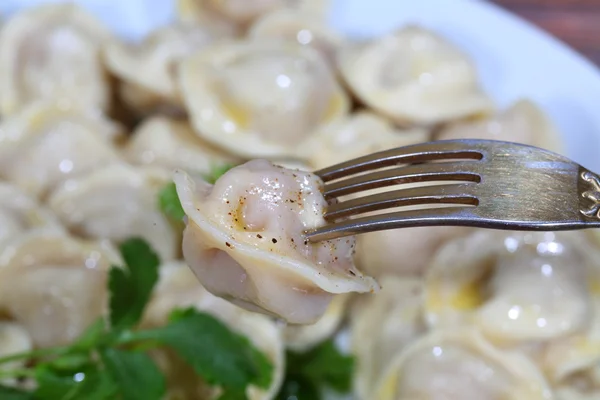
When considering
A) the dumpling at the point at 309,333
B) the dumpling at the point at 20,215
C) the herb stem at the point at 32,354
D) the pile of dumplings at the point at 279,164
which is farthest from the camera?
the dumpling at the point at 309,333

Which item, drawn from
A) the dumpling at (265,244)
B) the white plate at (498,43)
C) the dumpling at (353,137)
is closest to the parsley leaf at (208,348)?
the dumpling at (265,244)

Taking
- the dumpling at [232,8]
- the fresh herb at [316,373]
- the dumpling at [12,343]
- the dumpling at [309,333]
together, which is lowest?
the fresh herb at [316,373]

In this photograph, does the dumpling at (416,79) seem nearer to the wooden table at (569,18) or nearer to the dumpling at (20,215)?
the wooden table at (569,18)

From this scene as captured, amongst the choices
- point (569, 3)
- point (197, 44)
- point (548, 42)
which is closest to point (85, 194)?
point (197, 44)

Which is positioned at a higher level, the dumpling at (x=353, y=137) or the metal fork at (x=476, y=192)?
the metal fork at (x=476, y=192)

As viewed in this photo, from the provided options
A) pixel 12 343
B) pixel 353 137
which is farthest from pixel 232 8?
pixel 12 343

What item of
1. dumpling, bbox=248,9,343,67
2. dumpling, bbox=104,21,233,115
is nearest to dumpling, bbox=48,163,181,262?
dumpling, bbox=104,21,233,115

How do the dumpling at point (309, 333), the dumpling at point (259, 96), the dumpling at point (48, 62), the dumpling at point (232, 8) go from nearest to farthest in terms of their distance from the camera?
the dumpling at point (309, 333) < the dumpling at point (259, 96) < the dumpling at point (48, 62) < the dumpling at point (232, 8)

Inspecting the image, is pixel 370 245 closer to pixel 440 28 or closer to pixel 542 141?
pixel 542 141
